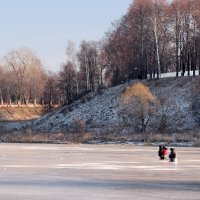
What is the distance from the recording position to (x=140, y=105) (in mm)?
63281

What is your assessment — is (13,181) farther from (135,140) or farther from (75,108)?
(75,108)

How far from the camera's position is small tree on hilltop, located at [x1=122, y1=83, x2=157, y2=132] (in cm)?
6325

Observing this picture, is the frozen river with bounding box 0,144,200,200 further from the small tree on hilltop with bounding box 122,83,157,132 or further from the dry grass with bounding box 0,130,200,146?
the small tree on hilltop with bounding box 122,83,157,132

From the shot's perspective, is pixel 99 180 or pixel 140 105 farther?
pixel 140 105

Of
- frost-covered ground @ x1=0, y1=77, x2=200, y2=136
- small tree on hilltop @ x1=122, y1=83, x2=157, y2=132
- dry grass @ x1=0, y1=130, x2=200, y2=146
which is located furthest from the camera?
frost-covered ground @ x1=0, y1=77, x2=200, y2=136

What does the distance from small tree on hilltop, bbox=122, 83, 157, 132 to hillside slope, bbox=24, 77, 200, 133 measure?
61.2 inches

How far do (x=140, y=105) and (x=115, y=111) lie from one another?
1151 centimetres

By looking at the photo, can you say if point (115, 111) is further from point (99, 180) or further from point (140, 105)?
point (99, 180)

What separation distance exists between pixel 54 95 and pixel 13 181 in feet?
324

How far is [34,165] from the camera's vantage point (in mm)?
29656

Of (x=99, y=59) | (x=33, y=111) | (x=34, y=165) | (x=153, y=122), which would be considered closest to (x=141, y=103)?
(x=153, y=122)

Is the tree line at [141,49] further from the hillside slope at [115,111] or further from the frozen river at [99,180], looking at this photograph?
the frozen river at [99,180]

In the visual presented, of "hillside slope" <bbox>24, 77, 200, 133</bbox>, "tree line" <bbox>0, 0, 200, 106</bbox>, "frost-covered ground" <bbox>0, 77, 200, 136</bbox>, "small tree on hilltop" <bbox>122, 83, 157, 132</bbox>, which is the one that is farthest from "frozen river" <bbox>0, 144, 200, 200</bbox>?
"tree line" <bbox>0, 0, 200, 106</bbox>

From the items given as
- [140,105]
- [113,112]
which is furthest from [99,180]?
[113,112]
